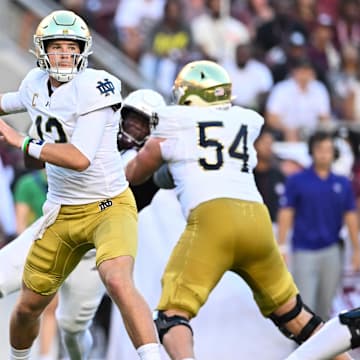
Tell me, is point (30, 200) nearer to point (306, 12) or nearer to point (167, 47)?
point (167, 47)

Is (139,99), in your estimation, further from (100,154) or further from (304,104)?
(304,104)

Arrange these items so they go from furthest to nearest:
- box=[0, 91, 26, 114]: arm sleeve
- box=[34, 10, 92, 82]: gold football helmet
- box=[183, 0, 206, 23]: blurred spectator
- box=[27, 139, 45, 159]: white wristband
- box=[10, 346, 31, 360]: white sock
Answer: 1. box=[183, 0, 206, 23]: blurred spectator
2. box=[10, 346, 31, 360]: white sock
3. box=[0, 91, 26, 114]: arm sleeve
4. box=[34, 10, 92, 82]: gold football helmet
5. box=[27, 139, 45, 159]: white wristband

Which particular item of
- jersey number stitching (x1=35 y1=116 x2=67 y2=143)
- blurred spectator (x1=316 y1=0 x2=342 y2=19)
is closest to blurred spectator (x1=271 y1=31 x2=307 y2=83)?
blurred spectator (x1=316 y1=0 x2=342 y2=19)

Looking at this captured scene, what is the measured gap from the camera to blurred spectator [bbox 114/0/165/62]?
12383 mm

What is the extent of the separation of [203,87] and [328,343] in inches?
59.4

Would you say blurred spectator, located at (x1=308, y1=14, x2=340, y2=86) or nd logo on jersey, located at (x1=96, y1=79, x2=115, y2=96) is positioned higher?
nd logo on jersey, located at (x1=96, y1=79, x2=115, y2=96)

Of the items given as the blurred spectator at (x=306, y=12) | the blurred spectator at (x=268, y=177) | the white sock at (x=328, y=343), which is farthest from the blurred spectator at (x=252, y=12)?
the white sock at (x=328, y=343)

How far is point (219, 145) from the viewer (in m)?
6.51

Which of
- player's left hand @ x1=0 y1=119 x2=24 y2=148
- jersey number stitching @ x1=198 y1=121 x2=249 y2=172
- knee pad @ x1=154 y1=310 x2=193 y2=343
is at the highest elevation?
player's left hand @ x1=0 y1=119 x2=24 y2=148

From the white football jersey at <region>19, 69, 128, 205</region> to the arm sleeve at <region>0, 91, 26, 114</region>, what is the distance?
57 mm

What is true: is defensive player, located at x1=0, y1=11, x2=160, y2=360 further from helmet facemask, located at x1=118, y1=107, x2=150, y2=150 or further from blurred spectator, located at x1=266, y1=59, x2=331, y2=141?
blurred spectator, located at x1=266, y1=59, x2=331, y2=141

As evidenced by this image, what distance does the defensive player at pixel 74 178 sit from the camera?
6.08m

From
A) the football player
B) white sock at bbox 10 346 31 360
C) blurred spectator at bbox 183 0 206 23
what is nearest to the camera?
white sock at bbox 10 346 31 360

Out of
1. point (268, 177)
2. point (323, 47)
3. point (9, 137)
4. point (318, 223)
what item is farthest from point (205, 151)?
point (323, 47)
